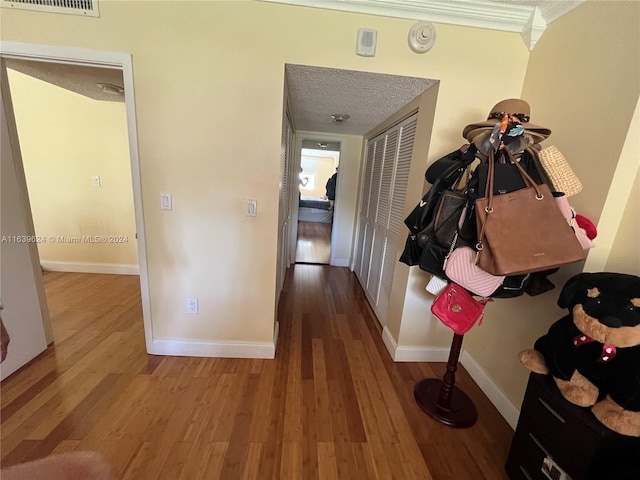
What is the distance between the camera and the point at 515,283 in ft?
3.86

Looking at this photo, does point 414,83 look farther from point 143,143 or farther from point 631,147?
point 143,143

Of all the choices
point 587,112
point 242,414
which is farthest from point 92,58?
point 587,112

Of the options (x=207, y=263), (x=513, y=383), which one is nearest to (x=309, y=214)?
(x=207, y=263)

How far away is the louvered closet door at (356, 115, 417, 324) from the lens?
222cm

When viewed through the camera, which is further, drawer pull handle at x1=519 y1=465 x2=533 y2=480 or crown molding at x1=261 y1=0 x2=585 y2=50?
crown molding at x1=261 y1=0 x2=585 y2=50

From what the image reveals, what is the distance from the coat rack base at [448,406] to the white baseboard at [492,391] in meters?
0.17

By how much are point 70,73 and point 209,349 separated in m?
2.14

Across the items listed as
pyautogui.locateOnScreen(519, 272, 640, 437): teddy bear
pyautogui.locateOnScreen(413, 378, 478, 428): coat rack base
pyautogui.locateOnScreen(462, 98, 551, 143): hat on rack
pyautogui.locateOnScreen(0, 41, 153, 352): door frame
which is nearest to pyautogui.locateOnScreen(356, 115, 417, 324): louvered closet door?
pyautogui.locateOnScreen(413, 378, 478, 428): coat rack base

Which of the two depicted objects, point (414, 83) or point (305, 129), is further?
point (305, 129)

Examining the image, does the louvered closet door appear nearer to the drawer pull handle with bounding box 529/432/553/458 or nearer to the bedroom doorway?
the bedroom doorway

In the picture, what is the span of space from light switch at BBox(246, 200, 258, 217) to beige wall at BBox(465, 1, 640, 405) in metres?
1.70

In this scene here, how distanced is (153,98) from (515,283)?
2.16 meters

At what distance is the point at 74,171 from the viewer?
3061mm

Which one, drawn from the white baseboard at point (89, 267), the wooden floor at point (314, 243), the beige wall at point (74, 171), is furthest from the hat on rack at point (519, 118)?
the white baseboard at point (89, 267)
